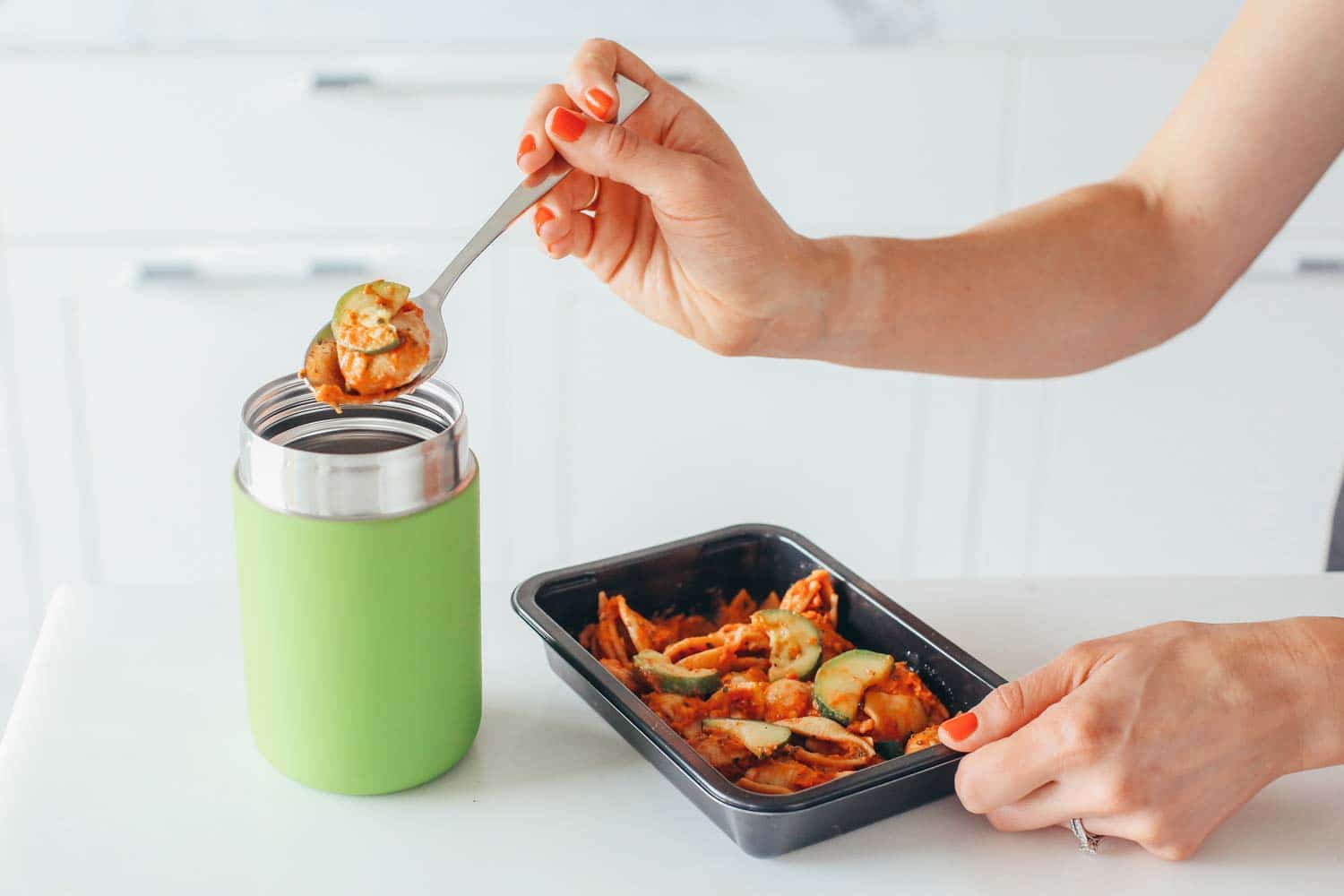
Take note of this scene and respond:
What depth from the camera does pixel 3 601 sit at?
→ 215 centimetres

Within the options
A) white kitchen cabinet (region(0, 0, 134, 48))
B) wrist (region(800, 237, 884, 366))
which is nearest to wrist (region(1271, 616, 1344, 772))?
wrist (region(800, 237, 884, 366))

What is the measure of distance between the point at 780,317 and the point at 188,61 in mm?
1144

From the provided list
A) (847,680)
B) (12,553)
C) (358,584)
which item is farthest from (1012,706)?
(12,553)

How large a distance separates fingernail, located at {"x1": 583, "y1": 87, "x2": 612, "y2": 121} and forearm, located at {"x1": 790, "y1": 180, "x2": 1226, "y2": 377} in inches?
9.5

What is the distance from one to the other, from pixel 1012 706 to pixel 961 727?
34mm

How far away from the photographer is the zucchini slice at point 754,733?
86 cm

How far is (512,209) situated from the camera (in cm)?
97

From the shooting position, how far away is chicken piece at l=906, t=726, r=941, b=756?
880 mm

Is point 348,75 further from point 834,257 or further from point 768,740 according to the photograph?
point 768,740

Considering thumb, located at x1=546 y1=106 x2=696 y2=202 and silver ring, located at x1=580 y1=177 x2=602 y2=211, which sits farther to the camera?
silver ring, located at x1=580 y1=177 x2=602 y2=211

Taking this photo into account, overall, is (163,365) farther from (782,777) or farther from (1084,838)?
(1084,838)

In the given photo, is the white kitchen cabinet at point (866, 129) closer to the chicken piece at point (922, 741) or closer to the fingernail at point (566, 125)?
the fingernail at point (566, 125)

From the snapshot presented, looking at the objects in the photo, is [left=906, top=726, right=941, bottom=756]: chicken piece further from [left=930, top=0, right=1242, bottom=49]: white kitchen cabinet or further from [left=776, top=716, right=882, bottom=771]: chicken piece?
[left=930, top=0, right=1242, bottom=49]: white kitchen cabinet

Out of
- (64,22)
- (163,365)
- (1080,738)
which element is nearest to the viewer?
(1080,738)
